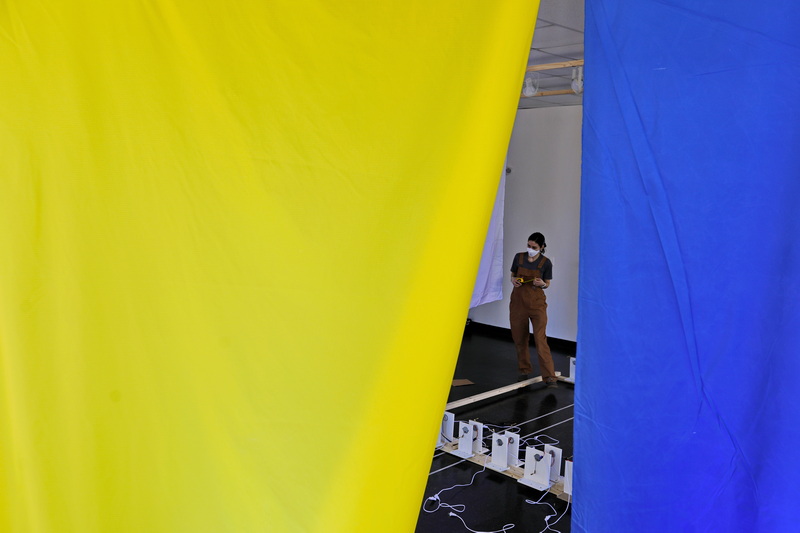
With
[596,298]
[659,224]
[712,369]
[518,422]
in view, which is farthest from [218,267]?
[518,422]

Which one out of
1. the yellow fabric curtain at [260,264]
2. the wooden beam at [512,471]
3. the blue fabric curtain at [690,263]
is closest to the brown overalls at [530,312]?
the wooden beam at [512,471]

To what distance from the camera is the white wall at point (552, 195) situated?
29.7ft

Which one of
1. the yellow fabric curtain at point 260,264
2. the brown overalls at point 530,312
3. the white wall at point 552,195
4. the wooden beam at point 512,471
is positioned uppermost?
the white wall at point 552,195

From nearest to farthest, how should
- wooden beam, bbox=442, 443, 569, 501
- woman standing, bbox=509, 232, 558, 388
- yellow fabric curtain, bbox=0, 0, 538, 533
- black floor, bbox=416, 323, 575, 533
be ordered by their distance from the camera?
yellow fabric curtain, bbox=0, 0, 538, 533 → black floor, bbox=416, 323, 575, 533 → wooden beam, bbox=442, 443, 569, 501 → woman standing, bbox=509, 232, 558, 388

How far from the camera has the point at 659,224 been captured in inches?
77.5

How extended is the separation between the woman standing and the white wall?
1687 mm

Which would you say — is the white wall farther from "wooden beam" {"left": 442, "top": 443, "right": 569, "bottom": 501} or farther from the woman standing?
"wooden beam" {"left": 442, "top": 443, "right": 569, "bottom": 501}

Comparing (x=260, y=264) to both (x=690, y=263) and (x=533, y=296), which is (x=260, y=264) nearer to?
(x=690, y=263)

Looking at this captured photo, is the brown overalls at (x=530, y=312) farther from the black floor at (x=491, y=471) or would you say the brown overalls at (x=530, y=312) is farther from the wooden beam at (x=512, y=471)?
the wooden beam at (x=512, y=471)

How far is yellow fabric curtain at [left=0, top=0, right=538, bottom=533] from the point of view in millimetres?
1672

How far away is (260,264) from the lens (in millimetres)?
1746

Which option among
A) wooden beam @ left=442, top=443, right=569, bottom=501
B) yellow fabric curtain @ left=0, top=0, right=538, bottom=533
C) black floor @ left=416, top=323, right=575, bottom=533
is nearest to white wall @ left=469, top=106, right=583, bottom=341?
black floor @ left=416, top=323, right=575, bottom=533

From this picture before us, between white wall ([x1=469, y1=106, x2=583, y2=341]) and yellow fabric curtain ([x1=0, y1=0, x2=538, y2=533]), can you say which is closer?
yellow fabric curtain ([x1=0, y1=0, x2=538, y2=533])

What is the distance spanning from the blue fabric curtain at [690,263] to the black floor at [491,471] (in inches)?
92.5
